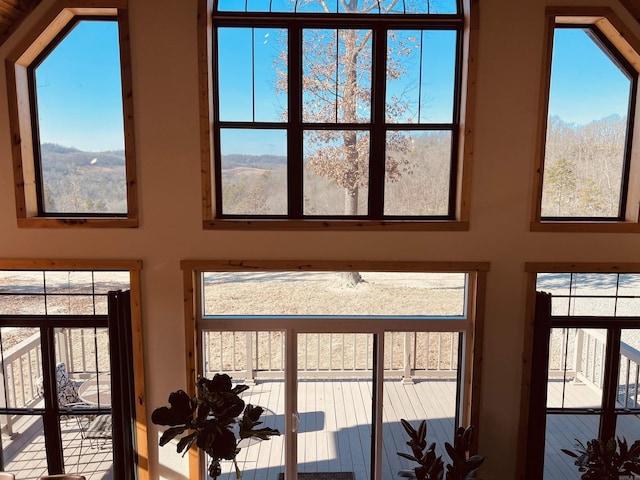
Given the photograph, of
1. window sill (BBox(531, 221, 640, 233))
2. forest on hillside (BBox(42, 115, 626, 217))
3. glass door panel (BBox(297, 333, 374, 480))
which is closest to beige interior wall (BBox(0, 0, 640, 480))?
window sill (BBox(531, 221, 640, 233))

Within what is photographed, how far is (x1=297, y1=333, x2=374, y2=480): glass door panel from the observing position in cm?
454

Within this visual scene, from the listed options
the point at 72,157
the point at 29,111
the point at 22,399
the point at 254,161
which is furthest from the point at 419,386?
the point at 29,111

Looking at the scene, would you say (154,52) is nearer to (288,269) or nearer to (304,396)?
(288,269)

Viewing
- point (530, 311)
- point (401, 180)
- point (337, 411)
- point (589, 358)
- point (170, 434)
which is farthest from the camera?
point (337, 411)

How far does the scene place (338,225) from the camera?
13.8 feet

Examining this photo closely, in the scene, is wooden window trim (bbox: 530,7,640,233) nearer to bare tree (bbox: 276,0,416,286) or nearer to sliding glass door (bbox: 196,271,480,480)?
sliding glass door (bbox: 196,271,480,480)

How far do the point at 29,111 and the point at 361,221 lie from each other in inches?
130

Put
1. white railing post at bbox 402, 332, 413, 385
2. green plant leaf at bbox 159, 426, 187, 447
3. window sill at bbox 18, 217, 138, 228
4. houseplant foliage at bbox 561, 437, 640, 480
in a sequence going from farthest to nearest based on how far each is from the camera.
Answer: white railing post at bbox 402, 332, 413, 385 < window sill at bbox 18, 217, 138, 228 < houseplant foliage at bbox 561, 437, 640, 480 < green plant leaf at bbox 159, 426, 187, 447

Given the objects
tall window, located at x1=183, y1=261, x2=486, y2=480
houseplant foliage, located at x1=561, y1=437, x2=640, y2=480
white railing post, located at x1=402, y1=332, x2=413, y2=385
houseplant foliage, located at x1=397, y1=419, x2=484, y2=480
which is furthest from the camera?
white railing post, located at x1=402, y1=332, x2=413, y2=385

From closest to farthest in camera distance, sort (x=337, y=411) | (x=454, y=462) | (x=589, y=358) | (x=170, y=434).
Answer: (x=170, y=434)
(x=454, y=462)
(x=589, y=358)
(x=337, y=411)

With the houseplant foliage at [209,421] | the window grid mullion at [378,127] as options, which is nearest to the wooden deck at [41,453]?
the houseplant foliage at [209,421]

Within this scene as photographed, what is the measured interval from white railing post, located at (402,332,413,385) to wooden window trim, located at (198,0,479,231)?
1130 millimetres

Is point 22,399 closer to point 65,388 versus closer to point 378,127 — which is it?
point 65,388

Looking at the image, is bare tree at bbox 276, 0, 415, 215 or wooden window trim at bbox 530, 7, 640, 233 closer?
wooden window trim at bbox 530, 7, 640, 233
